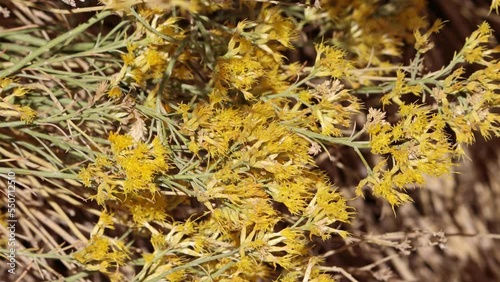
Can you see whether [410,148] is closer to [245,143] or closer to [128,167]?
[245,143]

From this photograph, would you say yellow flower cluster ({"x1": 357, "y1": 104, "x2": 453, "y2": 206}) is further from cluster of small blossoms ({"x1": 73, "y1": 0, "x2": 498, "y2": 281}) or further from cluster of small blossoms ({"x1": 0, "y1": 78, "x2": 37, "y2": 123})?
cluster of small blossoms ({"x1": 0, "y1": 78, "x2": 37, "y2": 123})

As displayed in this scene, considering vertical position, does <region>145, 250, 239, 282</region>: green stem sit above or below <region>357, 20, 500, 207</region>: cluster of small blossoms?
below

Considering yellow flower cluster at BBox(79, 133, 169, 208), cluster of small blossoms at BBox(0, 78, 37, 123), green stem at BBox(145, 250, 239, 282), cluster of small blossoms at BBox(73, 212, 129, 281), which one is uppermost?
cluster of small blossoms at BBox(0, 78, 37, 123)

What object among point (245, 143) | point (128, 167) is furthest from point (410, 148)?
point (128, 167)

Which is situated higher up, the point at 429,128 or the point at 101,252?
the point at 429,128

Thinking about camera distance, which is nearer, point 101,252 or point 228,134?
point 228,134

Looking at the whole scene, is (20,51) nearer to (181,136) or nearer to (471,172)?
(181,136)

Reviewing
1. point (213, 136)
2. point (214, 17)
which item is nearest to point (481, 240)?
point (214, 17)

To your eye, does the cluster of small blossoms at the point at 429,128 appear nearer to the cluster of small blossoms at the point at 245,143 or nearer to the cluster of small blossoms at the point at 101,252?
the cluster of small blossoms at the point at 245,143

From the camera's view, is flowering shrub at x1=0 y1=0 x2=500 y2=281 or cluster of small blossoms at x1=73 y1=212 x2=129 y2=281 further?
cluster of small blossoms at x1=73 y1=212 x2=129 y2=281

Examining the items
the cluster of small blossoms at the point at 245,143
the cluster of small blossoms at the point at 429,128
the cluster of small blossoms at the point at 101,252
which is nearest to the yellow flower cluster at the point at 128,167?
the cluster of small blossoms at the point at 245,143

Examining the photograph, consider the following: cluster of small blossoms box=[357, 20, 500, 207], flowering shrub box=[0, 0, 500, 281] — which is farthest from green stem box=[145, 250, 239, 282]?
cluster of small blossoms box=[357, 20, 500, 207]
